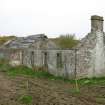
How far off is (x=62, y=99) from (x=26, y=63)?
1863 cm

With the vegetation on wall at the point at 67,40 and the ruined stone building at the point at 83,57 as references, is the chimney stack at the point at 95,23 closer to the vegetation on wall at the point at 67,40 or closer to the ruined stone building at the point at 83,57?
the ruined stone building at the point at 83,57

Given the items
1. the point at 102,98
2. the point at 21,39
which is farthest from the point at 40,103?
the point at 21,39

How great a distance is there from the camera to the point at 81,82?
77.1ft

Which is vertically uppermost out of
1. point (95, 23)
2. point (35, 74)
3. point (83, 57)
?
point (95, 23)

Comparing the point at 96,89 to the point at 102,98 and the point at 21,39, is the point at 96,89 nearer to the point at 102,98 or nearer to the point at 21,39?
the point at 102,98

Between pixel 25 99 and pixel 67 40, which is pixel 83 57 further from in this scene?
pixel 67 40

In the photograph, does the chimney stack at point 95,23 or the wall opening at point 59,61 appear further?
the wall opening at point 59,61

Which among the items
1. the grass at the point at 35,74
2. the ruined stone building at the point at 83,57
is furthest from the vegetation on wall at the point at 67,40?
the ruined stone building at the point at 83,57

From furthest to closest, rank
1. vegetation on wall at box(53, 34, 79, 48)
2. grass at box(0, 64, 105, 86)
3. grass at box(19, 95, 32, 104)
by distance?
vegetation on wall at box(53, 34, 79, 48) → grass at box(0, 64, 105, 86) → grass at box(19, 95, 32, 104)

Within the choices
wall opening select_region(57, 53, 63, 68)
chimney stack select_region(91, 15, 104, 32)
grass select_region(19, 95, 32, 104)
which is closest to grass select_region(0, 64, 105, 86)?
wall opening select_region(57, 53, 63, 68)

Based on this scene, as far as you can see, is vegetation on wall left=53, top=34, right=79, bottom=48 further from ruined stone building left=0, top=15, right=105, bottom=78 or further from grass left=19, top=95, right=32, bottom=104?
grass left=19, top=95, right=32, bottom=104

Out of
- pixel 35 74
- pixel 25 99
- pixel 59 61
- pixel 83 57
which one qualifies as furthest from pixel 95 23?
pixel 25 99

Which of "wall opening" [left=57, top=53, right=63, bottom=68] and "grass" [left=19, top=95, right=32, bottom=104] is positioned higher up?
"wall opening" [left=57, top=53, right=63, bottom=68]

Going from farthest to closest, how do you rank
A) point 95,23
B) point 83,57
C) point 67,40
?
point 67,40
point 95,23
point 83,57
